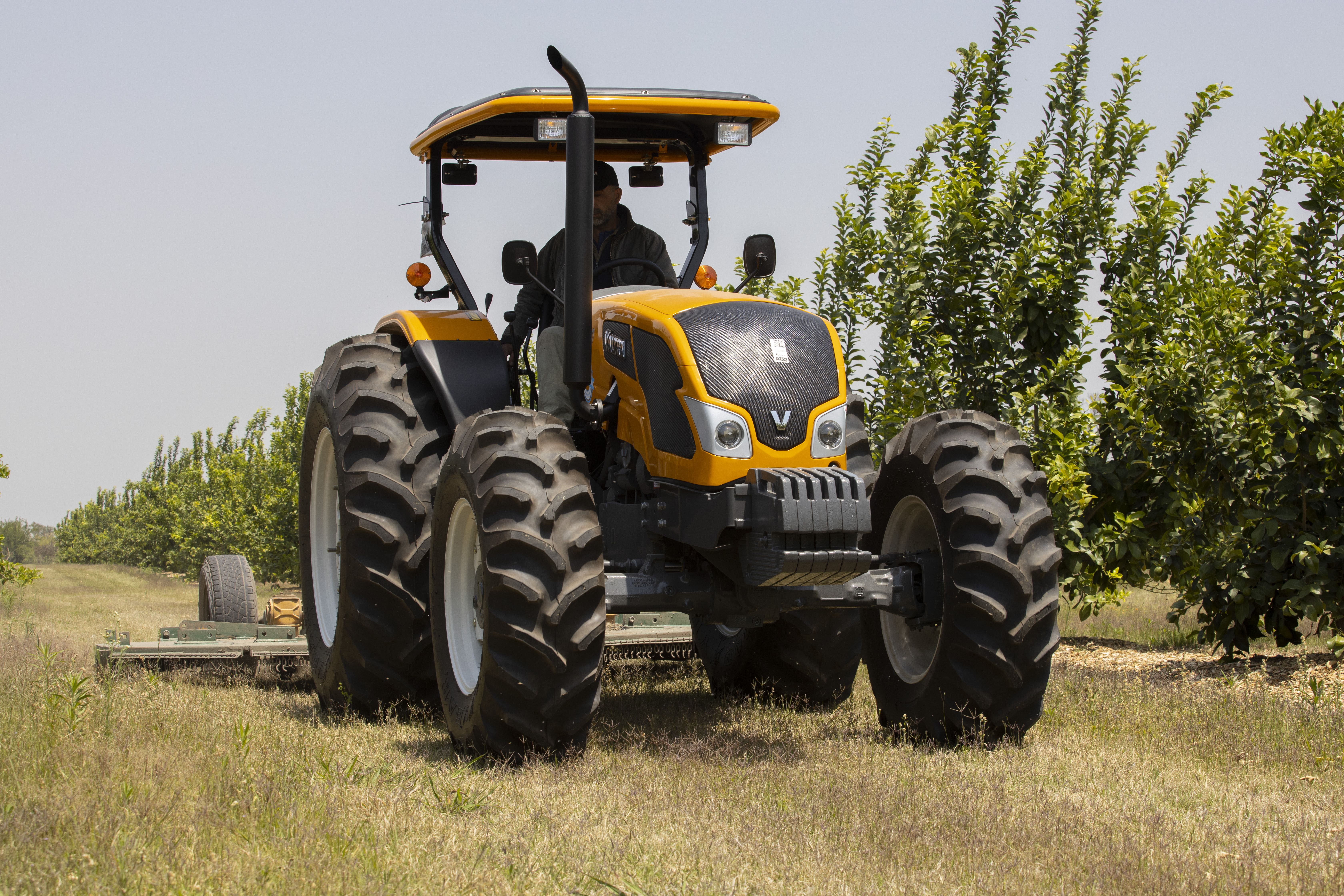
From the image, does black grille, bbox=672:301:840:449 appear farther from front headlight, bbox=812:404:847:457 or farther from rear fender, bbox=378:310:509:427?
rear fender, bbox=378:310:509:427

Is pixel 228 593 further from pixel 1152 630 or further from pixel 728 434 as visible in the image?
pixel 1152 630

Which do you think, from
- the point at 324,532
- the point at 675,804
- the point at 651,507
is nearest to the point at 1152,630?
the point at 324,532

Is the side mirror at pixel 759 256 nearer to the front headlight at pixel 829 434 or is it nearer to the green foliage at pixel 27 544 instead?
the front headlight at pixel 829 434

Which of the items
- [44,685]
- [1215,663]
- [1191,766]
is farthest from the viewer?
[1215,663]

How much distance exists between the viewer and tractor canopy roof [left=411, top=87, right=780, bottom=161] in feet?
19.4

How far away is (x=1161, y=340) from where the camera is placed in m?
11.1

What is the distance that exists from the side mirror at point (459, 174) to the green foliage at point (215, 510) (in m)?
10.4

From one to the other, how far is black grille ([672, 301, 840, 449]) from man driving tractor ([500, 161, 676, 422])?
4.09 feet

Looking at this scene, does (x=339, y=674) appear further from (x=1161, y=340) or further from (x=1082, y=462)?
(x=1161, y=340)

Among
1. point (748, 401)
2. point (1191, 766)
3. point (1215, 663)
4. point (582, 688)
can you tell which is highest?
point (748, 401)

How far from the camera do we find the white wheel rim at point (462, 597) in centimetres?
548

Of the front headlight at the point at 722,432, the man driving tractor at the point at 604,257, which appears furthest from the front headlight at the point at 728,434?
the man driving tractor at the point at 604,257

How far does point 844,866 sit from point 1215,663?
6.95 m

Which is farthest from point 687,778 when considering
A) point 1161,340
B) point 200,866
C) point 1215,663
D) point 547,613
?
point 1161,340
